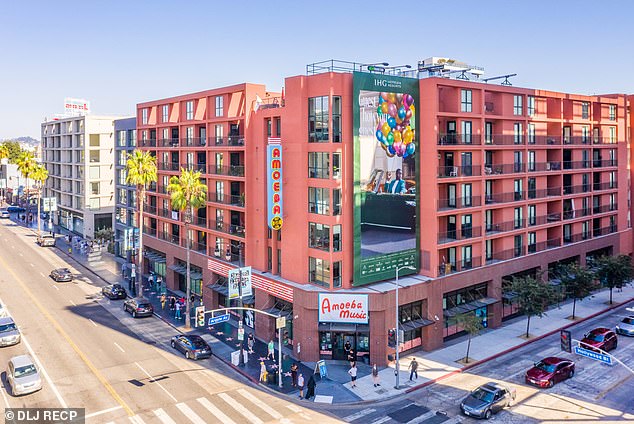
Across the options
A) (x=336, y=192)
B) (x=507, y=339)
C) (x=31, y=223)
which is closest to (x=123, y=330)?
(x=336, y=192)

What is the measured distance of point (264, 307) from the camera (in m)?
45.5

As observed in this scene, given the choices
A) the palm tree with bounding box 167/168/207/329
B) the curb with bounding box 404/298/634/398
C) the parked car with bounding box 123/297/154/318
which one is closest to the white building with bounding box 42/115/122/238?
the parked car with bounding box 123/297/154/318

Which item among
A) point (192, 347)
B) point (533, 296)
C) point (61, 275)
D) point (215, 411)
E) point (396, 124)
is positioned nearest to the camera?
point (215, 411)

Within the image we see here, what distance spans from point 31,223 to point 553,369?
112 meters

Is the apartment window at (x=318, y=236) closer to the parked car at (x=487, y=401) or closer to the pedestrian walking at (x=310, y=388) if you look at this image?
the pedestrian walking at (x=310, y=388)

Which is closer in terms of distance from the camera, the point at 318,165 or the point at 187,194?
the point at 318,165

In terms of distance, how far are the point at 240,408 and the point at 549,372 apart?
21.8m

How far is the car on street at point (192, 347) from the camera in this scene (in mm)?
40719

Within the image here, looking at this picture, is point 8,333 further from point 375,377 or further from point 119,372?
point 375,377

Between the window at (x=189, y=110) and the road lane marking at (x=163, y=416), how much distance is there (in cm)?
3541

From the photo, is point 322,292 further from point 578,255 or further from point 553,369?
point 578,255

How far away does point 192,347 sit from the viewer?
41.0m

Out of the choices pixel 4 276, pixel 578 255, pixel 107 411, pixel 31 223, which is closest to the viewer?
pixel 107 411

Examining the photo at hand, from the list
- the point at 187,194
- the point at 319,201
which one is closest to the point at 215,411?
the point at 319,201
